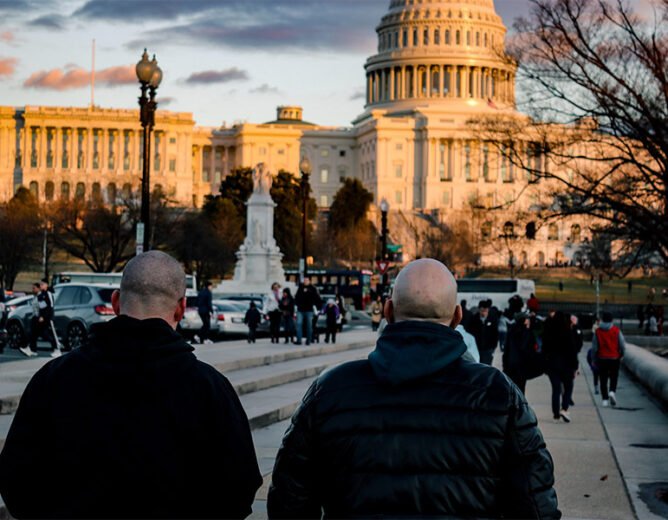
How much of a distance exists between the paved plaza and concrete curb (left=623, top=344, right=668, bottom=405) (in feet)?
0.87

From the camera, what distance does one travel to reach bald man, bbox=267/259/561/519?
14.5 feet

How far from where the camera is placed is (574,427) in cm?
1836

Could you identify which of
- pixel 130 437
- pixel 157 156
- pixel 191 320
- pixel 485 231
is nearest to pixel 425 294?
pixel 130 437

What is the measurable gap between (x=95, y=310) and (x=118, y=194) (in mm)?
70466

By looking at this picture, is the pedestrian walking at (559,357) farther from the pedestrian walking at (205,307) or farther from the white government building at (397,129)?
the white government building at (397,129)

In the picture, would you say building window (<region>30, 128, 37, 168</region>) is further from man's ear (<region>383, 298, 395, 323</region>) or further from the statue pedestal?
man's ear (<region>383, 298, 395, 323</region>)

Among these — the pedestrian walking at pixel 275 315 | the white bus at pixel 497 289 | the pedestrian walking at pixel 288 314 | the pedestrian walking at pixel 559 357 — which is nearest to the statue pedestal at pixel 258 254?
the white bus at pixel 497 289

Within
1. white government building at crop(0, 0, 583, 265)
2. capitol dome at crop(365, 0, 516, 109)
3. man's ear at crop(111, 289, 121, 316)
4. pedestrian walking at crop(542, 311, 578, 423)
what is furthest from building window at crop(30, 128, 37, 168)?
man's ear at crop(111, 289, 121, 316)

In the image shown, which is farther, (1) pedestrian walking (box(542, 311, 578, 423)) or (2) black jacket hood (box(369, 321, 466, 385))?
(1) pedestrian walking (box(542, 311, 578, 423))

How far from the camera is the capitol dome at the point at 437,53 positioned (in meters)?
174

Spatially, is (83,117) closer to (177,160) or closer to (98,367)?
(177,160)

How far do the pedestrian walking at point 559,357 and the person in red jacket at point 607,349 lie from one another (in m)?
1.74

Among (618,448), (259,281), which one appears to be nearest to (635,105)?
(618,448)

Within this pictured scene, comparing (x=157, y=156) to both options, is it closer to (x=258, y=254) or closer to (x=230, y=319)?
(x=258, y=254)
